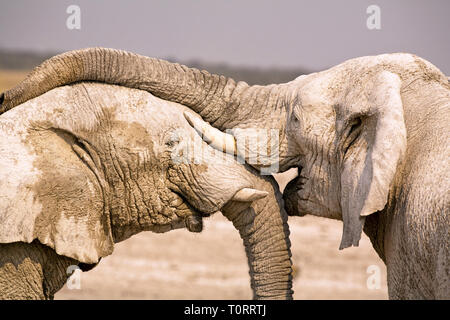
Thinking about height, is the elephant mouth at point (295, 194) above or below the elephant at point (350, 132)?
below

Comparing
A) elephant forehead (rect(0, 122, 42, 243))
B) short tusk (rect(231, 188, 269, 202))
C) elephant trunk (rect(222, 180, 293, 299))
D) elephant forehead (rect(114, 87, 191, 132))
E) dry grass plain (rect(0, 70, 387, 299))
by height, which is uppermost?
elephant forehead (rect(114, 87, 191, 132))

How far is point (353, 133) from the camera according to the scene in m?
4.55

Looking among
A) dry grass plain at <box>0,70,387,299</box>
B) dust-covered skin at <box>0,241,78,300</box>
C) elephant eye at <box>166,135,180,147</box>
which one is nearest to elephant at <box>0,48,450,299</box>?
elephant eye at <box>166,135,180,147</box>

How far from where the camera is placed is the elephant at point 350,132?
4.12 meters

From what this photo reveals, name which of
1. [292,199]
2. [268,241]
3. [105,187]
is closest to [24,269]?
[105,187]

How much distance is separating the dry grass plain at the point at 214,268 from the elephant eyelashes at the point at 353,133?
4833 mm

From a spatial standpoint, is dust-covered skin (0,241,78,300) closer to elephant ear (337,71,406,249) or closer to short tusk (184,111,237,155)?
short tusk (184,111,237,155)

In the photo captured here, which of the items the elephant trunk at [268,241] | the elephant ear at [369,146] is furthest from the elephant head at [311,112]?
the elephant trunk at [268,241]

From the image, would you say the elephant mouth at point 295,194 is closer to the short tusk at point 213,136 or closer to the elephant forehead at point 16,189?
the short tusk at point 213,136

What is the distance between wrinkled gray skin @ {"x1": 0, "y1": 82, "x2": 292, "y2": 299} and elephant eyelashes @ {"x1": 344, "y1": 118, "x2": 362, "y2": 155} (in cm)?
56

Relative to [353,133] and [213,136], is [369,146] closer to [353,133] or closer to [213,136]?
[353,133]

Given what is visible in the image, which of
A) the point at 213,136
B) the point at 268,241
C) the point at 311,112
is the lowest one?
the point at 268,241

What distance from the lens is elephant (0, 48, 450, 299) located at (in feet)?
13.5

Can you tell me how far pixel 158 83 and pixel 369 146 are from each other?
115 cm
